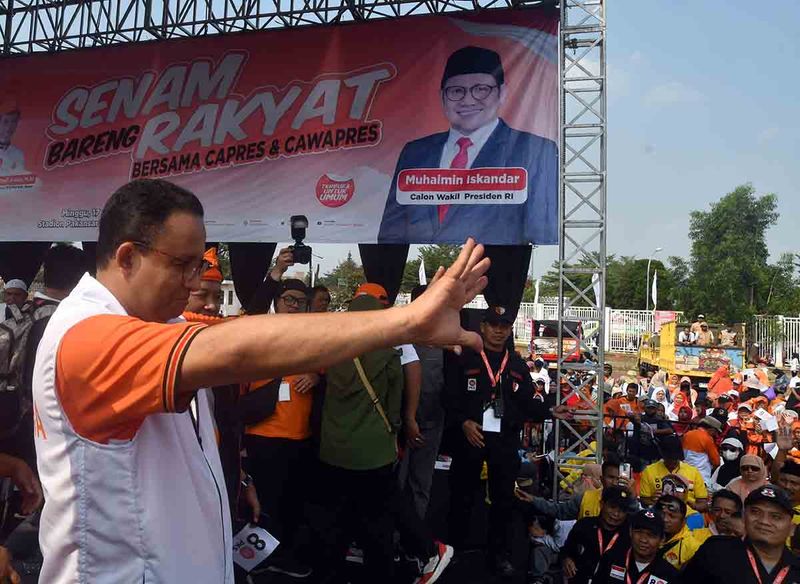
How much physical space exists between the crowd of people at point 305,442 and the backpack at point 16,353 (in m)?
0.01

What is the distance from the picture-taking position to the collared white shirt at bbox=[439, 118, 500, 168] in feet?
24.1

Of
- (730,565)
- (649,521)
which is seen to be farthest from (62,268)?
(730,565)

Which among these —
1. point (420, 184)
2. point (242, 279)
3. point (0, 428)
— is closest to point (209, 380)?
point (0, 428)

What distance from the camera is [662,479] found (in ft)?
16.4

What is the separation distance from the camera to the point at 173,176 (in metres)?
8.61

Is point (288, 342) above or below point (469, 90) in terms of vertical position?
below

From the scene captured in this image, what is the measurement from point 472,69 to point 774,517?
575 centimetres

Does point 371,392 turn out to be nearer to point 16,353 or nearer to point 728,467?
point 16,353

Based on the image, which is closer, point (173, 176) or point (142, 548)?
point (142, 548)

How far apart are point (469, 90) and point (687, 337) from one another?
11.6m

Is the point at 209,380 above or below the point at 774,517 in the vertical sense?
above

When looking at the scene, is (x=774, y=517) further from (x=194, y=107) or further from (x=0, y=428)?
(x=194, y=107)

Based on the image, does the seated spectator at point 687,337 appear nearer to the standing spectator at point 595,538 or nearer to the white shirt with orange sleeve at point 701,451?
the white shirt with orange sleeve at point 701,451

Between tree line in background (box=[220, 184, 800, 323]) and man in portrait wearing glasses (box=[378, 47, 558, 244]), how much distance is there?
18546 millimetres
